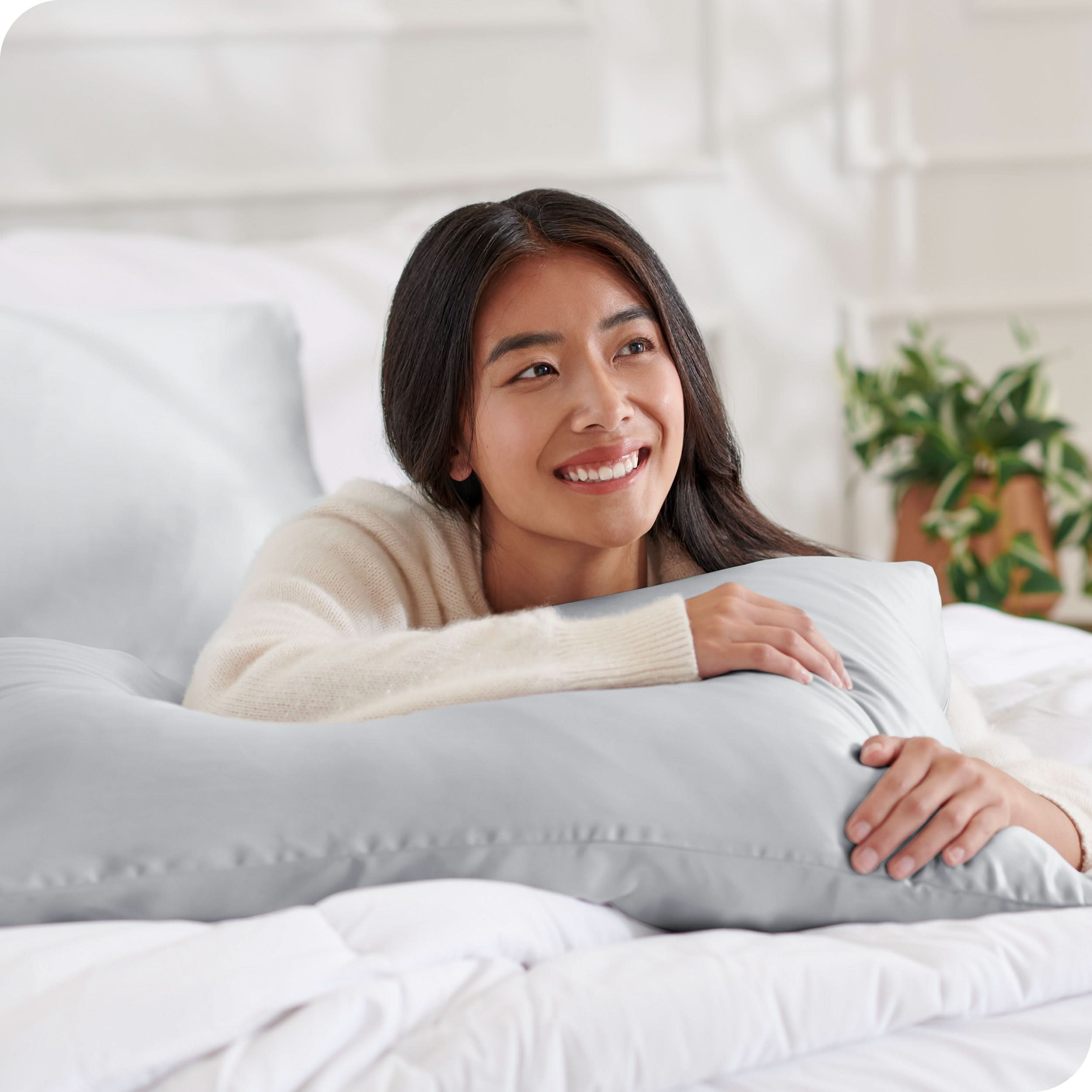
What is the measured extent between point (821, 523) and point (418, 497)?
1.49m

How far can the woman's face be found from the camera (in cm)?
105

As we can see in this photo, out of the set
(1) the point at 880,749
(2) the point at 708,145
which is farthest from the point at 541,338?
(2) the point at 708,145

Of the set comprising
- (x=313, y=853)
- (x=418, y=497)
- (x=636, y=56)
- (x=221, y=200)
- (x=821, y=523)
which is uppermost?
(x=636, y=56)

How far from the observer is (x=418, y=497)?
126cm

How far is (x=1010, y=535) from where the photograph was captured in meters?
2.21

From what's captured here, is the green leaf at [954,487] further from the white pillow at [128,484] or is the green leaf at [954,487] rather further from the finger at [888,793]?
the finger at [888,793]

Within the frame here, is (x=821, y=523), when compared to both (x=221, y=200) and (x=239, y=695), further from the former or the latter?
(x=239, y=695)

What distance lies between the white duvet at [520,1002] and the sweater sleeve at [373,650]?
0.19m

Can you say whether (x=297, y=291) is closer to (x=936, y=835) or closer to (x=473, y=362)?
(x=473, y=362)

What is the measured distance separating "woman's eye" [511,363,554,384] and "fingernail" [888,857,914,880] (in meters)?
0.52

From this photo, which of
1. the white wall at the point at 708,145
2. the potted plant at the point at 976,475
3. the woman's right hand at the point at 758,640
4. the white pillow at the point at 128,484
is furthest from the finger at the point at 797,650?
the white wall at the point at 708,145

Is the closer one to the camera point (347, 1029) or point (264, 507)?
point (347, 1029)

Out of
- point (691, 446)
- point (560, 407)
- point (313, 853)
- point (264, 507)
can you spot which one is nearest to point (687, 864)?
point (313, 853)

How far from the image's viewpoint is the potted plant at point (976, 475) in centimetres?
217
